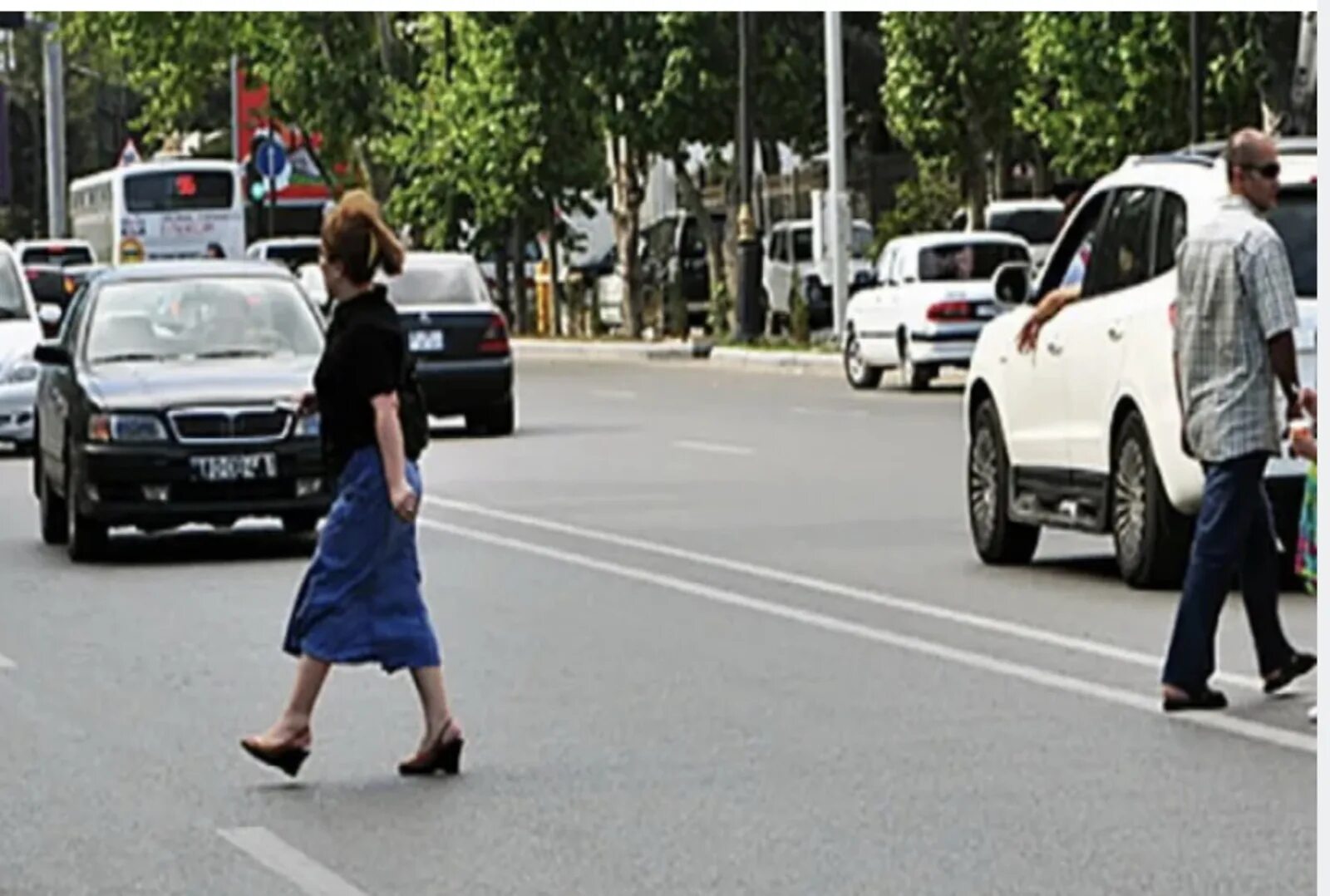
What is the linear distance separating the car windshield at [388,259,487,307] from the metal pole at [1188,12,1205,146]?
394 inches

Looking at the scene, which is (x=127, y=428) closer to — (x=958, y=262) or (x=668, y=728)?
(x=668, y=728)

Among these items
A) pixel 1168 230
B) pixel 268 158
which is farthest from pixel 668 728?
pixel 268 158

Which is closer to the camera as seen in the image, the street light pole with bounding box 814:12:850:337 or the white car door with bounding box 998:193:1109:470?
the white car door with bounding box 998:193:1109:470

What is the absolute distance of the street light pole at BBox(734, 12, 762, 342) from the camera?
175ft

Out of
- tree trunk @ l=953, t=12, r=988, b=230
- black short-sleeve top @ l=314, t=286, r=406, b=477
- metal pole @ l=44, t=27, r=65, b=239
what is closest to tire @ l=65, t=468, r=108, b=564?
black short-sleeve top @ l=314, t=286, r=406, b=477

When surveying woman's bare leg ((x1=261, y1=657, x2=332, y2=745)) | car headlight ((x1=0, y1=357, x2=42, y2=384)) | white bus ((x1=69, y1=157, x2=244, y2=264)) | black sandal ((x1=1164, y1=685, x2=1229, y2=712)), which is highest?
white bus ((x1=69, y1=157, x2=244, y2=264))

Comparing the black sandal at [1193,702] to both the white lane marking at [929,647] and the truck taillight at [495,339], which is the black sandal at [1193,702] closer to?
the white lane marking at [929,647]

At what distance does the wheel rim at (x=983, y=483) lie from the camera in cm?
1847

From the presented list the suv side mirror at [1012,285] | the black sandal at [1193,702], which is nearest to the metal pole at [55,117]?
the suv side mirror at [1012,285]

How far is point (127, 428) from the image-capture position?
19.6 metres

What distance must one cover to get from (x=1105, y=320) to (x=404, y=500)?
6.17m

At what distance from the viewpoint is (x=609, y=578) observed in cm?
1817

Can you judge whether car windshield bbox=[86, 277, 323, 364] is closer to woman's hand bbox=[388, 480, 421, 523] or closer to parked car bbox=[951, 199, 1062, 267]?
woman's hand bbox=[388, 480, 421, 523]

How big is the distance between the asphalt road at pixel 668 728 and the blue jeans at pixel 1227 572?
0.61ft
